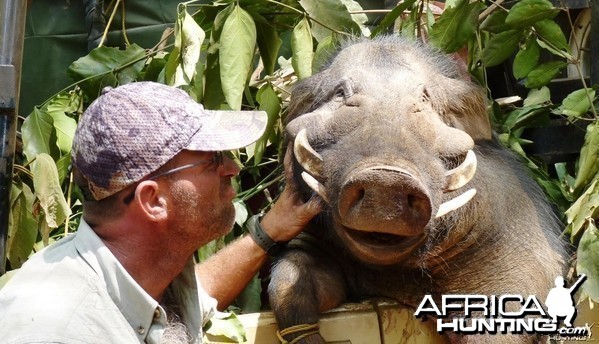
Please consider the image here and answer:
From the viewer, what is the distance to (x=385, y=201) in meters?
2.81

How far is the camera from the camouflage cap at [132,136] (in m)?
2.28

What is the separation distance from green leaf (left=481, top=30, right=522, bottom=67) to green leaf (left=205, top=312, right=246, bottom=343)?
1.52 metres

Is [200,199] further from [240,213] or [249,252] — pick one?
[240,213]

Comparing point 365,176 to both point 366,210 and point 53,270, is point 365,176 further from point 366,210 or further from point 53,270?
point 53,270

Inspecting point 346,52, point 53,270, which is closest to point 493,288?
point 346,52

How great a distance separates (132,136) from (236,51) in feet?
5.09

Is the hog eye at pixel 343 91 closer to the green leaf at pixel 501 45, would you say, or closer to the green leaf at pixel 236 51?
the green leaf at pixel 236 51

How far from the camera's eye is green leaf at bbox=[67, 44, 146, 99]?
4.27m

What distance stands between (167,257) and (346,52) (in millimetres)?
1612


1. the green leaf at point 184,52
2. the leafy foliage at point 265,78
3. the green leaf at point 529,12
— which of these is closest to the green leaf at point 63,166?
the leafy foliage at point 265,78

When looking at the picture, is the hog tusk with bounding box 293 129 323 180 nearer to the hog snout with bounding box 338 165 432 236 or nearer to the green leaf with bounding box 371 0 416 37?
the hog snout with bounding box 338 165 432 236

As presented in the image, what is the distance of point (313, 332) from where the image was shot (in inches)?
125

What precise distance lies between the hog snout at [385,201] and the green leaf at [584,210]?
65 cm

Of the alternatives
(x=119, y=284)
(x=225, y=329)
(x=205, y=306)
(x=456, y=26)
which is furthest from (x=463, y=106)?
(x=119, y=284)
